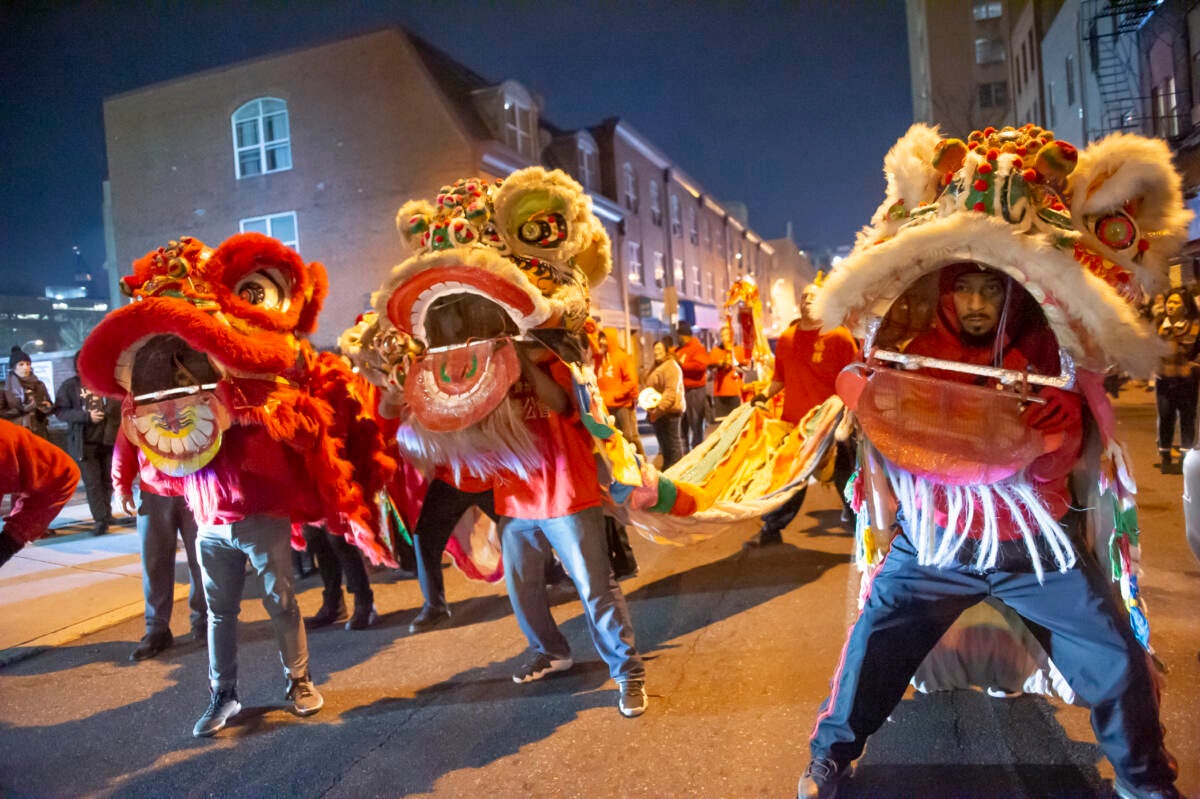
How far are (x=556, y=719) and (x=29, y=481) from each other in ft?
7.62

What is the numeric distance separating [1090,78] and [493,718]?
23.3 m

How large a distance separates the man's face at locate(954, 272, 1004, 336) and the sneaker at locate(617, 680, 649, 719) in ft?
6.88

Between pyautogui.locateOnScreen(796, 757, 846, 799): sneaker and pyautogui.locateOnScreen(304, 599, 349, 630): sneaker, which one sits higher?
pyautogui.locateOnScreen(796, 757, 846, 799): sneaker

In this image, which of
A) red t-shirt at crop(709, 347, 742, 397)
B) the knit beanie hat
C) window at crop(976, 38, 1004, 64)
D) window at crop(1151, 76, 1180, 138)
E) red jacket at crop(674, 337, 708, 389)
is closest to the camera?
the knit beanie hat

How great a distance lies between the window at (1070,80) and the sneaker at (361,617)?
79.3ft

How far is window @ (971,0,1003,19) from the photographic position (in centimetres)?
3850

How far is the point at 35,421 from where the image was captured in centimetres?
863

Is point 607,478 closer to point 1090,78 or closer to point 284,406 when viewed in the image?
point 284,406

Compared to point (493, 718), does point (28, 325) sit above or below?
above

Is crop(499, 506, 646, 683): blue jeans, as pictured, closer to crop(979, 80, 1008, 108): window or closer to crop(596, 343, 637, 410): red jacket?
crop(596, 343, 637, 410): red jacket

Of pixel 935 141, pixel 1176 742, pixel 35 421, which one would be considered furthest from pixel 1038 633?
pixel 35 421

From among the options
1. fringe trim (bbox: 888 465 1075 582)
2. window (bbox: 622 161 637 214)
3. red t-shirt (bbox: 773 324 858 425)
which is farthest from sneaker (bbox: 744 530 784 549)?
window (bbox: 622 161 637 214)

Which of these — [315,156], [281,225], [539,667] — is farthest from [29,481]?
[281,225]

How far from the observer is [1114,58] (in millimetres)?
18641
